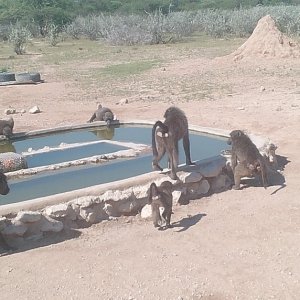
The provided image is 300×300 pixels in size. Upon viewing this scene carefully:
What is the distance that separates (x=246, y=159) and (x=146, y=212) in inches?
63.5

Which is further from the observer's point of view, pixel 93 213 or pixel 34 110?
pixel 34 110

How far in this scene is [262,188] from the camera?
8.13 meters

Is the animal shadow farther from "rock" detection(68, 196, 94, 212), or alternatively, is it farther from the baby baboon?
"rock" detection(68, 196, 94, 212)

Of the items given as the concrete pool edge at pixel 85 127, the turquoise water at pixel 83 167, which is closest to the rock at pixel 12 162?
the turquoise water at pixel 83 167

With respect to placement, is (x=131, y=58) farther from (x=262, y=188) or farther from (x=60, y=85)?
(x=262, y=188)

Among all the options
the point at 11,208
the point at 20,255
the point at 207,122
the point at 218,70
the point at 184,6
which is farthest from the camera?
the point at 184,6

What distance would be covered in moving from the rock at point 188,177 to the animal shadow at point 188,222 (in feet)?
2.39

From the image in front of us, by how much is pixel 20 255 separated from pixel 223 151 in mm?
3844

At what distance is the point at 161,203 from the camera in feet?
22.0

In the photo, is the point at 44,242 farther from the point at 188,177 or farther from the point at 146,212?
the point at 188,177

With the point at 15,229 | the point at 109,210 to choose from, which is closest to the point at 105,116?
the point at 109,210

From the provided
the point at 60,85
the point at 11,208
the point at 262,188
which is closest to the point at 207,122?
the point at 262,188

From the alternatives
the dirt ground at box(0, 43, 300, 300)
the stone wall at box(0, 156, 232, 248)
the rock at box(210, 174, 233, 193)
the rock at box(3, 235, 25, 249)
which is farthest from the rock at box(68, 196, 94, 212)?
the rock at box(210, 174, 233, 193)

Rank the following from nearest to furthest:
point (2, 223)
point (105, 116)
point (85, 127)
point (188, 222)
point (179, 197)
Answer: point (2, 223) < point (188, 222) < point (179, 197) < point (85, 127) < point (105, 116)
